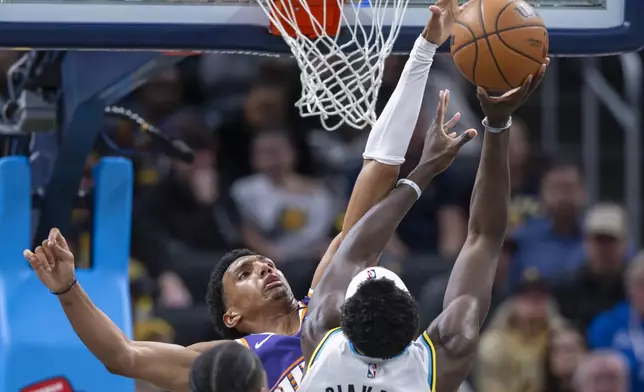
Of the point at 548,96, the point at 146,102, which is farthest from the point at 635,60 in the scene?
the point at 146,102

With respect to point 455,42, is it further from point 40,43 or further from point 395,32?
point 40,43

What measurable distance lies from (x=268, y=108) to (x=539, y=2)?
3333mm

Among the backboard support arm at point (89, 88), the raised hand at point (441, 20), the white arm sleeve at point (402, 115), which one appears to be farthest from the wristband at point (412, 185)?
the backboard support arm at point (89, 88)

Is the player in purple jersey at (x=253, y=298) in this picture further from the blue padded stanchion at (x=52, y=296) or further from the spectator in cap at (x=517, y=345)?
the spectator in cap at (x=517, y=345)

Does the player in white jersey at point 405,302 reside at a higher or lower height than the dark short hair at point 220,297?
higher

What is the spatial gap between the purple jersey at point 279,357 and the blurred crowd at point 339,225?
8.74ft

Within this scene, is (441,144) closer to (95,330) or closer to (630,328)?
(95,330)

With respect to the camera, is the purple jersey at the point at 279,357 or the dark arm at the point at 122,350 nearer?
the dark arm at the point at 122,350

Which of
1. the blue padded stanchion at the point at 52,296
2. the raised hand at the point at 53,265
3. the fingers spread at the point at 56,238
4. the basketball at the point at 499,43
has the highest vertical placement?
the basketball at the point at 499,43

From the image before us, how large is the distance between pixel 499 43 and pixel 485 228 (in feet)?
1.89

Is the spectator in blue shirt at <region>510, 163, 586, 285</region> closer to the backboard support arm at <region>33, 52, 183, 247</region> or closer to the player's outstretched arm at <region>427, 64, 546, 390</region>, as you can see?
the backboard support arm at <region>33, 52, 183, 247</region>

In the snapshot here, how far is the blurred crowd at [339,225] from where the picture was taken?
7254 mm

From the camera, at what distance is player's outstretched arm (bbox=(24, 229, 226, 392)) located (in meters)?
3.80

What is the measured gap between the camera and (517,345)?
7.30 m
